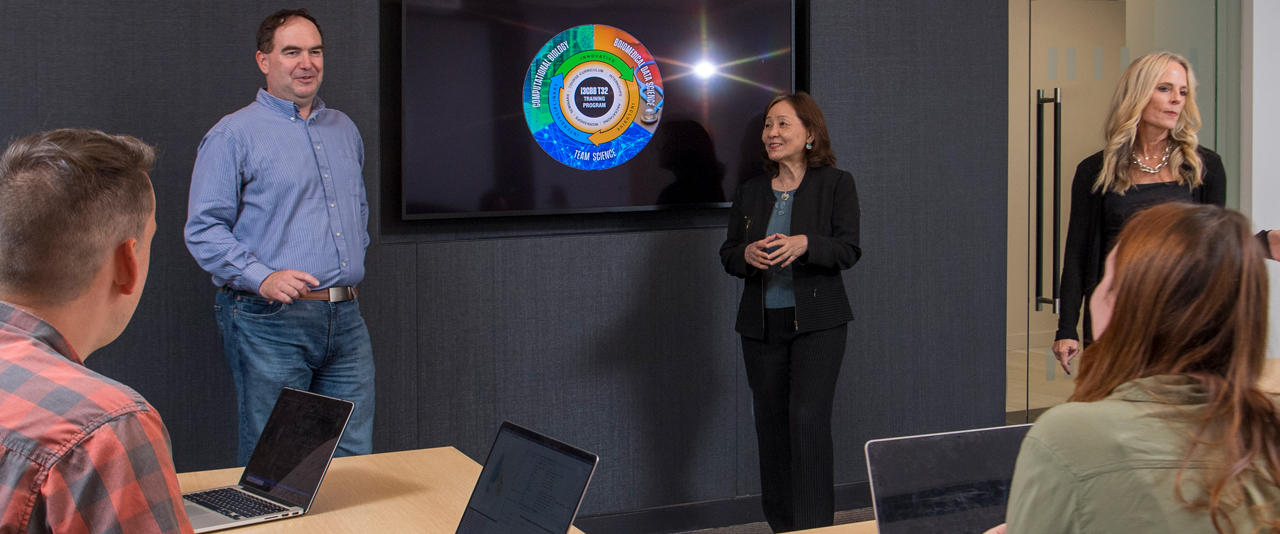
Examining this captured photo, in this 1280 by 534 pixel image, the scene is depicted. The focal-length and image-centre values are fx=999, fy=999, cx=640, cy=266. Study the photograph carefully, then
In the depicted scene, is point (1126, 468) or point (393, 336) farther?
point (393, 336)

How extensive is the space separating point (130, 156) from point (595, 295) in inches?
105

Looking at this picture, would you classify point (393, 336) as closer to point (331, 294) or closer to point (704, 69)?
point (331, 294)

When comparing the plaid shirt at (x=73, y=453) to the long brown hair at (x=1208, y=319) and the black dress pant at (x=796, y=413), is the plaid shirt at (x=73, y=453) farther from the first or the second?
the black dress pant at (x=796, y=413)

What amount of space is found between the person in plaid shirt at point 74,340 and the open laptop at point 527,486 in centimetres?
56

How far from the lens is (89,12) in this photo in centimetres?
307

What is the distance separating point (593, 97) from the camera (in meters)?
3.71

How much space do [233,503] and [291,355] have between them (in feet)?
3.29

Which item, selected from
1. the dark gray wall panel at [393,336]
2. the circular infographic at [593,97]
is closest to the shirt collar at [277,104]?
the dark gray wall panel at [393,336]

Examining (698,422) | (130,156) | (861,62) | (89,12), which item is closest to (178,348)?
(89,12)

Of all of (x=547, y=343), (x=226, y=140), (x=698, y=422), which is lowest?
(x=698, y=422)

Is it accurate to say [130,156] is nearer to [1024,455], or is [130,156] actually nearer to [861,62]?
[1024,455]

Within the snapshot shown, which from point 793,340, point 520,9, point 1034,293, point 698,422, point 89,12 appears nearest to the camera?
point 89,12

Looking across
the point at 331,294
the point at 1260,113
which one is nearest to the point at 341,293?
the point at 331,294

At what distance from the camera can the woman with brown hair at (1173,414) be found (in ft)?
3.54
